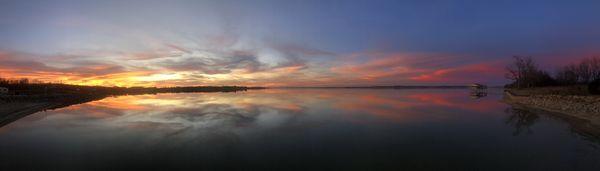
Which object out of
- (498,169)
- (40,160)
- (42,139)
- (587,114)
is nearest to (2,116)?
(42,139)

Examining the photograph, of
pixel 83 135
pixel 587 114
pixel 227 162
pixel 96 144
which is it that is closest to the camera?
pixel 227 162

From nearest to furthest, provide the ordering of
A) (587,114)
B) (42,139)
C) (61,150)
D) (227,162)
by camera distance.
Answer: (227,162) < (61,150) < (42,139) < (587,114)

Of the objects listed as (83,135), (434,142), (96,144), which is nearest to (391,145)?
(434,142)

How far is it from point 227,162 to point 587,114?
2438cm

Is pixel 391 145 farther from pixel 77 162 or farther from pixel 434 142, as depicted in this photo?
pixel 77 162

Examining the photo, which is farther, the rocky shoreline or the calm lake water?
the rocky shoreline

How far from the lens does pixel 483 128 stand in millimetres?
19328

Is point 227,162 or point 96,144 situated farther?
point 96,144

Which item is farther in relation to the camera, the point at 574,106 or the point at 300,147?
the point at 574,106

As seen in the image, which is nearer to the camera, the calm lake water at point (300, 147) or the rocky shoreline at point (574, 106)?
the calm lake water at point (300, 147)

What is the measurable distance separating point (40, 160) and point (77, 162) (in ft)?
4.54

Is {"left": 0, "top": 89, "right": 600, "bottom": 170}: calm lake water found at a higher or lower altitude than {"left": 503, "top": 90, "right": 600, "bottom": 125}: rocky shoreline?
lower

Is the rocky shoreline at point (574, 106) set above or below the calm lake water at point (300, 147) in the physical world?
above

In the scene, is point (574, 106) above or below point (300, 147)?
above
